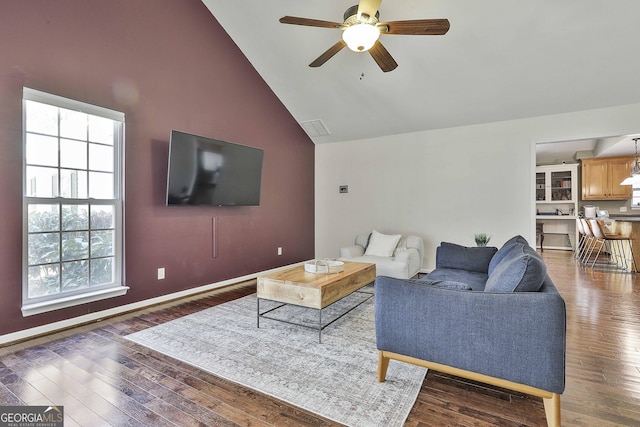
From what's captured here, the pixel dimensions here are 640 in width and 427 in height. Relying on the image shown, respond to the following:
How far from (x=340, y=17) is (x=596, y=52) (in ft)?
9.46

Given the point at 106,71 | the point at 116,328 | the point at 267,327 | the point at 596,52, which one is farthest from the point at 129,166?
the point at 596,52

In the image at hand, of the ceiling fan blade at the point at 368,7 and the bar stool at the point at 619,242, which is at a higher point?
the ceiling fan blade at the point at 368,7

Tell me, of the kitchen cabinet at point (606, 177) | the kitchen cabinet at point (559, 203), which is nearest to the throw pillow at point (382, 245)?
the kitchen cabinet at point (559, 203)

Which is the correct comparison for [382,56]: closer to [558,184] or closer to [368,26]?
[368,26]

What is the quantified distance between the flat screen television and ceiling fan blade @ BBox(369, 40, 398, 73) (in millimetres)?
2179

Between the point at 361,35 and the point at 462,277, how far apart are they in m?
2.44

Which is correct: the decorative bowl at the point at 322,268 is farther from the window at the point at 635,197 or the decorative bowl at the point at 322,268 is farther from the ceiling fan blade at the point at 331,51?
the window at the point at 635,197

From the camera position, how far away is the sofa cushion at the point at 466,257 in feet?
11.6

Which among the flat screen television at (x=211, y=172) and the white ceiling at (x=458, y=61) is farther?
the flat screen television at (x=211, y=172)

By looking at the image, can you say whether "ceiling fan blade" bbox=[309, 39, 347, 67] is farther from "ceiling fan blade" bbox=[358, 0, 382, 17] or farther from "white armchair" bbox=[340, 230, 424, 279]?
"white armchair" bbox=[340, 230, 424, 279]

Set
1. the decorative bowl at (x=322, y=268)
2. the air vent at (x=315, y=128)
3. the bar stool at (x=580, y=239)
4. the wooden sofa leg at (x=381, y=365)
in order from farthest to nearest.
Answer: the bar stool at (x=580, y=239) < the air vent at (x=315, y=128) < the decorative bowl at (x=322, y=268) < the wooden sofa leg at (x=381, y=365)

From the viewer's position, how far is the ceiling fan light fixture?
8.27 ft

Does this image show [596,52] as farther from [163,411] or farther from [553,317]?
[163,411]

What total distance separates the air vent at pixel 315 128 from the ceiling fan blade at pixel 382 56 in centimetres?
263
